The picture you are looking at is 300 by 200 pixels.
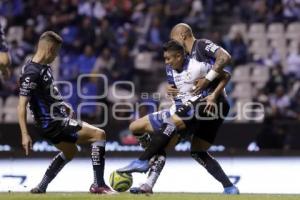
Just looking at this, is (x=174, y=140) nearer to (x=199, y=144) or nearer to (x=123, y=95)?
(x=199, y=144)

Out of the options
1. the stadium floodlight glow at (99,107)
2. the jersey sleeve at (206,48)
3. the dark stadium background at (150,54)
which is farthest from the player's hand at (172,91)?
the stadium floodlight glow at (99,107)

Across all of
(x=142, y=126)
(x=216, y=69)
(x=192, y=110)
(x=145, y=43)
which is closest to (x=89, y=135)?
(x=142, y=126)

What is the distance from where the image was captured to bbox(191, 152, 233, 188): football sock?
11.0 meters

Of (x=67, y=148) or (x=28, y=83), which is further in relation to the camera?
(x=67, y=148)

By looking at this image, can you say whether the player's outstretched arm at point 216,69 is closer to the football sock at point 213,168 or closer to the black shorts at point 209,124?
the black shorts at point 209,124

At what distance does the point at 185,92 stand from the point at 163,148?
2.71 ft

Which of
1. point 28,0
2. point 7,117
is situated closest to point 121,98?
point 7,117

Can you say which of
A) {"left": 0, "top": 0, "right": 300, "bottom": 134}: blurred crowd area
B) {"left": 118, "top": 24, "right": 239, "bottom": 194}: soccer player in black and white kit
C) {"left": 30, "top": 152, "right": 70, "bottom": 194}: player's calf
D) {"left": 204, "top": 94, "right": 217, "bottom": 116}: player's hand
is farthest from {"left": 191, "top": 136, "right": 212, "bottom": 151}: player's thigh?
{"left": 0, "top": 0, "right": 300, "bottom": 134}: blurred crowd area

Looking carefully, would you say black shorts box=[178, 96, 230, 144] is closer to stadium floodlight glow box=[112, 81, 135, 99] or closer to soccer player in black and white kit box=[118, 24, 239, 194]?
soccer player in black and white kit box=[118, 24, 239, 194]

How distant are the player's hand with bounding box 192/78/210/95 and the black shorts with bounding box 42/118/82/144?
1519 mm

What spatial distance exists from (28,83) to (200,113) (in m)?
2.17

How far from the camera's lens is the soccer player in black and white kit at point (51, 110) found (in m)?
10.2

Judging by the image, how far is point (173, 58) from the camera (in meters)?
10.4

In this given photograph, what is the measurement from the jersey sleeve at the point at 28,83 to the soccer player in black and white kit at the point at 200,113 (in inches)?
57.3
